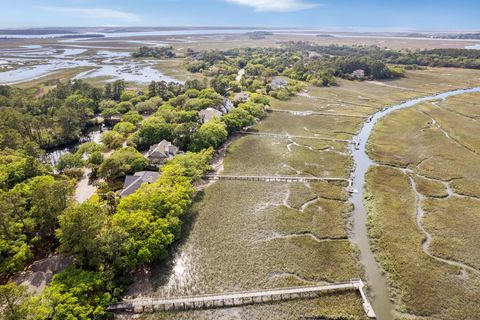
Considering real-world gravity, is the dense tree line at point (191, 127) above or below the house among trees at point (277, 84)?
below

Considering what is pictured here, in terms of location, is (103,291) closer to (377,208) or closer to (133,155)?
(133,155)

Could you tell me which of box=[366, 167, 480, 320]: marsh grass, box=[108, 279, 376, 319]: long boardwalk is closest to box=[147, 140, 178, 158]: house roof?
box=[108, 279, 376, 319]: long boardwalk

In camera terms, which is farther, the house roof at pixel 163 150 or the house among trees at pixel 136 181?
the house roof at pixel 163 150

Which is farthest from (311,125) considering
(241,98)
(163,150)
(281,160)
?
(163,150)

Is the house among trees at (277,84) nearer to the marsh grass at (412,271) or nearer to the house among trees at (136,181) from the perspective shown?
the marsh grass at (412,271)

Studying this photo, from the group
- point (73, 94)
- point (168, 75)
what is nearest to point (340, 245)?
point (73, 94)

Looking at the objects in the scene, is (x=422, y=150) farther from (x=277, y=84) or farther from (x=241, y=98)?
(x=277, y=84)

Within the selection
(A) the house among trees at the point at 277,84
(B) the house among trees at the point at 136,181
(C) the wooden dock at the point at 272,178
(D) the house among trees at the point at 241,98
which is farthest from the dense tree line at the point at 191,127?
(A) the house among trees at the point at 277,84
